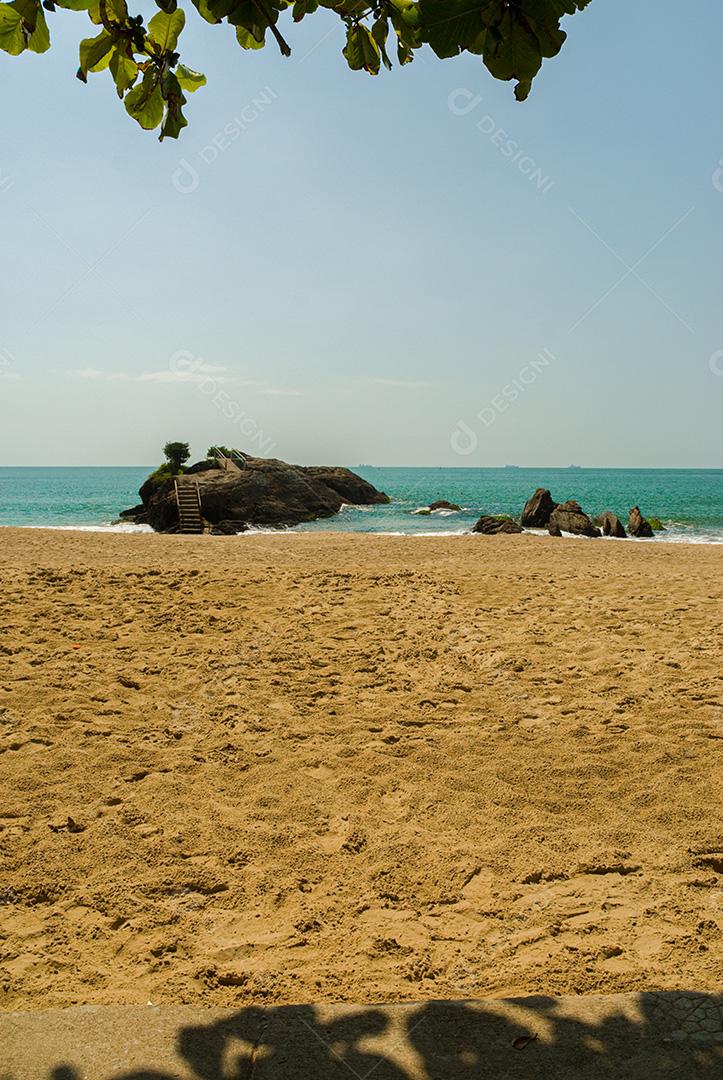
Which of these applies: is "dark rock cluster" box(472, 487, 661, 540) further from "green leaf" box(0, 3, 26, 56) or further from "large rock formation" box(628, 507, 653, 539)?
"green leaf" box(0, 3, 26, 56)

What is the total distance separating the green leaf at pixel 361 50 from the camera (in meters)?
2.49

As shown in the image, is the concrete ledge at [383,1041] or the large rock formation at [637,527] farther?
the large rock formation at [637,527]

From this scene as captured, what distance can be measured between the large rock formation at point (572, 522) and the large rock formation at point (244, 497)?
13.0m

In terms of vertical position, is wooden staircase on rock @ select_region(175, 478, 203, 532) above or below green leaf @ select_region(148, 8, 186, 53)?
below

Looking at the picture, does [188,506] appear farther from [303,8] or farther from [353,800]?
[303,8]

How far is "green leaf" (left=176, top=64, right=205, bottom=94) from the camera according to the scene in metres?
2.37

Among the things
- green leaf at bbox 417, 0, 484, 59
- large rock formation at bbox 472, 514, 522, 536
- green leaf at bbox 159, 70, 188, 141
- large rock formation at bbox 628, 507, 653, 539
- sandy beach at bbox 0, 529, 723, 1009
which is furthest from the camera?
large rock formation at bbox 628, 507, 653, 539

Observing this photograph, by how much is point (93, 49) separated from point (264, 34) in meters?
0.53

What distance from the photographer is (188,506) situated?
30.3 meters

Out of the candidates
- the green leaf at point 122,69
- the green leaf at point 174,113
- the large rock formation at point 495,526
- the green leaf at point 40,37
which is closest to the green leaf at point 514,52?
the green leaf at point 174,113

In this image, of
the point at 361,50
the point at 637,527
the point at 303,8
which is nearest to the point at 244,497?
the point at 637,527

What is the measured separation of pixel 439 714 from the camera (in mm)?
5750

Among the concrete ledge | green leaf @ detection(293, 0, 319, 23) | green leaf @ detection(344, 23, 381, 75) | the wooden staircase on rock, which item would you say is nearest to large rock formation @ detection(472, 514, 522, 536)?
the wooden staircase on rock

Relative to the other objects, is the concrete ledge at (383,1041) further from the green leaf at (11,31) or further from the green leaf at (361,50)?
the green leaf at (361,50)
